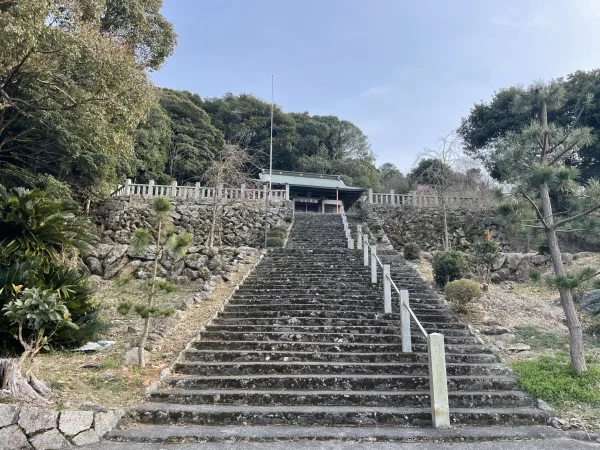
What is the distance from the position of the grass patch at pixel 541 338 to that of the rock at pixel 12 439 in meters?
6.91

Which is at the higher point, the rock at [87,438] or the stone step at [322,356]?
the stone step at [322,356]

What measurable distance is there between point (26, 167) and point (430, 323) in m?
12.5

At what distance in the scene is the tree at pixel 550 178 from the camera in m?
5.14

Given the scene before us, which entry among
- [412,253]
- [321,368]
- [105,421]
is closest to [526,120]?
[412,253]

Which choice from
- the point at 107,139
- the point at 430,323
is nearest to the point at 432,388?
the point at 430,323

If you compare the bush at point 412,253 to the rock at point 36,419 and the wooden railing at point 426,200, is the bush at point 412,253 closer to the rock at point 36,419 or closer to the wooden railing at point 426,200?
the wooden railing at point 426,200

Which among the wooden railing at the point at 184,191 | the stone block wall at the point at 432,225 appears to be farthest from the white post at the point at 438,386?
the stone block wall at the point at 432,225

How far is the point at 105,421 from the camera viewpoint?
12.4ft

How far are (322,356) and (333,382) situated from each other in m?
0.76

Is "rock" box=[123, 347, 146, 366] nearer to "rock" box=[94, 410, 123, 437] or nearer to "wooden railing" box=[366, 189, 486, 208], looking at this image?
"rock" box=[94, 410, 123, 437]

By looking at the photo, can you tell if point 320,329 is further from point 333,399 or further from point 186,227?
point 186,227

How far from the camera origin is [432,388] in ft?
13.4

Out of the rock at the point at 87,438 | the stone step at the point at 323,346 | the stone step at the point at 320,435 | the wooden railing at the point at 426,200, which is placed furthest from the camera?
the wooden railing at the point at 426,200

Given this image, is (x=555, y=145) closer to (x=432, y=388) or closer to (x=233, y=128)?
(x=432, y=388)
